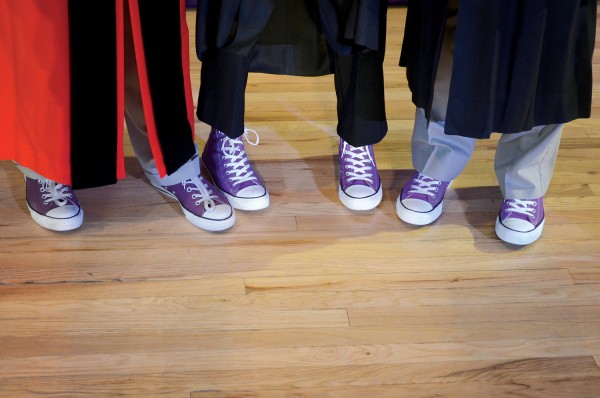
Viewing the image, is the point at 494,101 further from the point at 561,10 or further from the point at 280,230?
the point at 280,230

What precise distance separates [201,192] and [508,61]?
71 cm

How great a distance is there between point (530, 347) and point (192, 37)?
5.25 feet

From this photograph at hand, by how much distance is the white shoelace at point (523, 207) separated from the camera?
5.60 feet

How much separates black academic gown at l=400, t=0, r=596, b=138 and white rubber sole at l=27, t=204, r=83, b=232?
77 centimetres

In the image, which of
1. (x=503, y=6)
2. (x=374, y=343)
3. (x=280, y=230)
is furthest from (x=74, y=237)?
(x=503, y=6)

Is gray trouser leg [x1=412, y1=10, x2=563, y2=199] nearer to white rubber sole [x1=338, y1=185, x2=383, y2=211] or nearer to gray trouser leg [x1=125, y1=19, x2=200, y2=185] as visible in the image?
white rubber sole [x1=338, y1=185, x2=383, y2=211]

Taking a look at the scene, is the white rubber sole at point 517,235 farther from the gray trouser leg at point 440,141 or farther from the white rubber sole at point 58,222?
the white rubber sole at point 58,222

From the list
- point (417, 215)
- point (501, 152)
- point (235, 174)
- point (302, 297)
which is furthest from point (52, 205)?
point (501, 152)

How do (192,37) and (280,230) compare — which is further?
(192,37)

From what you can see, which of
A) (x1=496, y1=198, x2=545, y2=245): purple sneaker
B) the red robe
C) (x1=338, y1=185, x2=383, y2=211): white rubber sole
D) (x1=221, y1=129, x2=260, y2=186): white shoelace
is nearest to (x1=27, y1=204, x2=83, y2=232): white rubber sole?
the red robe

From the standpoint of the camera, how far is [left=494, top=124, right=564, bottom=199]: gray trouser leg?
5.29 feet

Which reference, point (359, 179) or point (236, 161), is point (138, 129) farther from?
point (359, 179)

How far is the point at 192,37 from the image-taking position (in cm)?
259

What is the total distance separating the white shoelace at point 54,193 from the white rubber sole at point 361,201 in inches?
24.1
